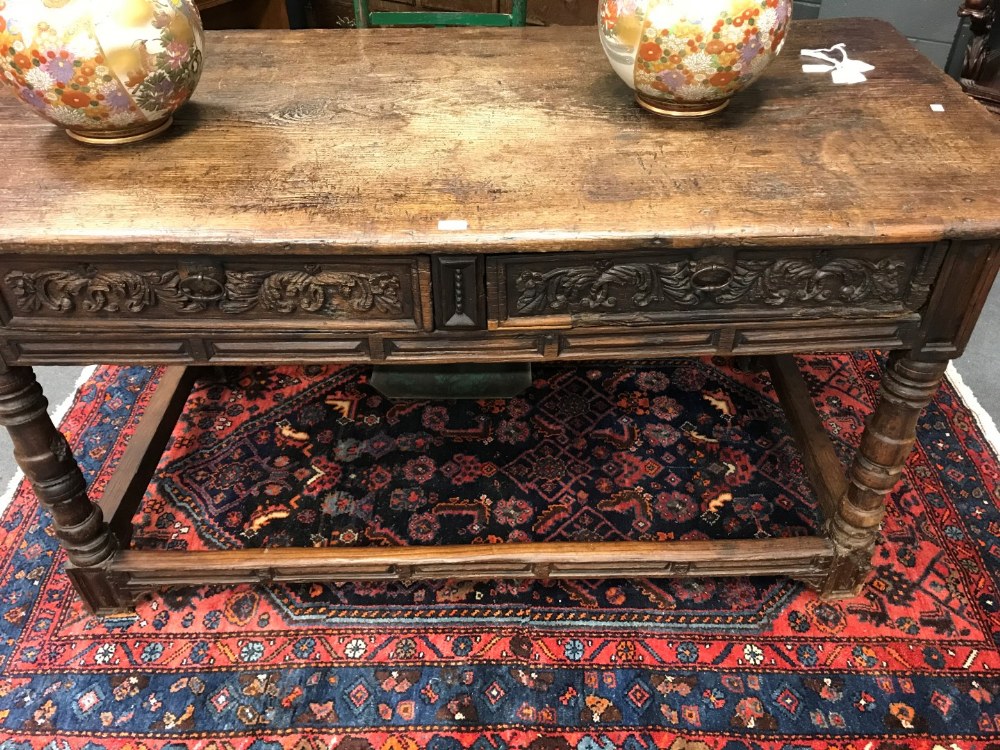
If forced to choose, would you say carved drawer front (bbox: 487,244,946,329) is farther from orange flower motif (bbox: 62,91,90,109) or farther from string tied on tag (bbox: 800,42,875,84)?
orange flower motif (bbox: 62,91,90,109)

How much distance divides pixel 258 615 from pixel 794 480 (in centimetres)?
129

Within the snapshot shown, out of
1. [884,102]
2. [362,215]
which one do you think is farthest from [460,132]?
[884,102]

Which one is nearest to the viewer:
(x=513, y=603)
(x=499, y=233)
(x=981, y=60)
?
(x=499, y=233)

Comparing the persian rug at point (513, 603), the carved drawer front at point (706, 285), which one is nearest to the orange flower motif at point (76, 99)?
the carved drawer front at point (706, 285)

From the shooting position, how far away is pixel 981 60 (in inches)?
98.9

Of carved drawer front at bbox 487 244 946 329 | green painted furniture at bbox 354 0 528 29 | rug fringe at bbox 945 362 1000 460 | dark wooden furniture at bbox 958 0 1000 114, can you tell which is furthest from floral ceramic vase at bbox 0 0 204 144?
dark wooden furniture at bbox 958 0 1000 114

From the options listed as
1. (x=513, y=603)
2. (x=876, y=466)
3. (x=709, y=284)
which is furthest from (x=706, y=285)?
(x=513, y=603)

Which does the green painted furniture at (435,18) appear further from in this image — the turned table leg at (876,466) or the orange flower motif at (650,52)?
the turned table leg at (876,466)

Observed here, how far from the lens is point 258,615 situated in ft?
5.41

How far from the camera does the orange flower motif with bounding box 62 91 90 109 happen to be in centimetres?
115

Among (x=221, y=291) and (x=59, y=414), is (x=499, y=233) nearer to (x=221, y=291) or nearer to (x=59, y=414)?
(x=221, y=291)

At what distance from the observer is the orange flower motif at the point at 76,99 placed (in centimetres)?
115

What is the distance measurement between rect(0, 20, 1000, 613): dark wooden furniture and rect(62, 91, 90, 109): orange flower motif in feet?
0.31

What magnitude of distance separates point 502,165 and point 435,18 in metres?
1.08
